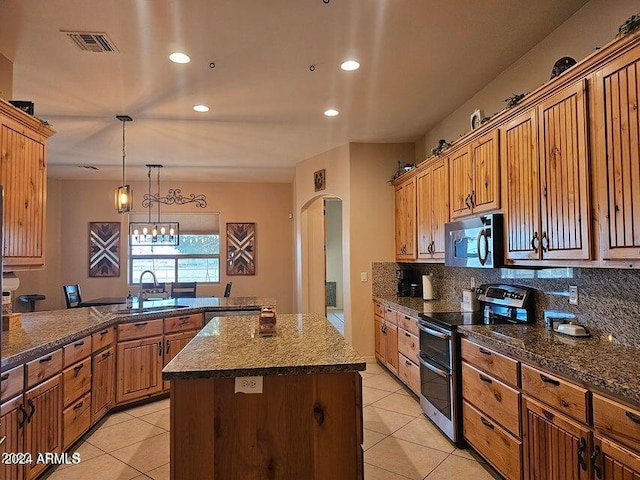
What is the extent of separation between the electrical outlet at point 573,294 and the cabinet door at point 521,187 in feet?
1.17

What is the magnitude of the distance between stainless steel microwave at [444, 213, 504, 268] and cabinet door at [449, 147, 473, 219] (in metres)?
0.13

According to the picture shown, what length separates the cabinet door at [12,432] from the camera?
222 cm

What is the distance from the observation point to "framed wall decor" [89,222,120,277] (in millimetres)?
8109

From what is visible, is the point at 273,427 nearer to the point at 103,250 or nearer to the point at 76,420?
the point at 76,420

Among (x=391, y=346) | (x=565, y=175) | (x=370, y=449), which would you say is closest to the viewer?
(x=565, y=175)

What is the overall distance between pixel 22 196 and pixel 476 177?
334 centimetres

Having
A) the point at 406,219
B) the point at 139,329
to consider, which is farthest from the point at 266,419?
the point at 406,219

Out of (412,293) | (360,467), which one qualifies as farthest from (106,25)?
(412,293)

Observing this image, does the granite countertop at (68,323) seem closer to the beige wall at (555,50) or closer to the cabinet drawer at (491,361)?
the cabinet drawer at (491,361)

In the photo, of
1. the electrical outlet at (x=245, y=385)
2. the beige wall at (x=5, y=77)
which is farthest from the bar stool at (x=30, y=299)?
the electrical outlet at (x=245, y=385)

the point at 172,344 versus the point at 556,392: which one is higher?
the point at 556,392

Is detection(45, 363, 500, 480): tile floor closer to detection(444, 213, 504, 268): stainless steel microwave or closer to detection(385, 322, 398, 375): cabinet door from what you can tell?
detection(385, 322, 398, 375): cabinet door

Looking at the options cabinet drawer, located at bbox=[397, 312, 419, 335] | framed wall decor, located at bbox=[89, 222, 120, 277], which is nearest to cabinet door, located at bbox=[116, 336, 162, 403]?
cabinet drawer, located at bbox=[397, 312, 419, 335]

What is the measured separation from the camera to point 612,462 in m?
1.66
